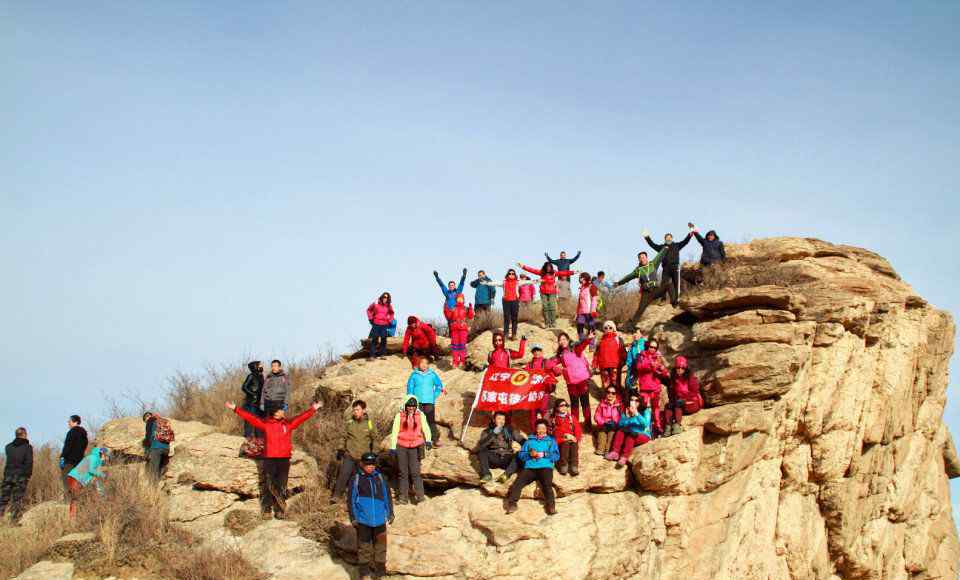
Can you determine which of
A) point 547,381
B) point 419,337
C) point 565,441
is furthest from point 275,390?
point 565,441

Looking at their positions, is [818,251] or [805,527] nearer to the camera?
[805,527]

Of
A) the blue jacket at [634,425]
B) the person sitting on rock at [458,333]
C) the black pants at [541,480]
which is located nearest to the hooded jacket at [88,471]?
the person sitting on rock at [458,333]

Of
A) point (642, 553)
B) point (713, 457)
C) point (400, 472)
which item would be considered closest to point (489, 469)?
point (400, 472)

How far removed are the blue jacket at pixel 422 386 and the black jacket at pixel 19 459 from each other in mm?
7575

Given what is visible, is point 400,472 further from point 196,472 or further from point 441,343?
point 441,343

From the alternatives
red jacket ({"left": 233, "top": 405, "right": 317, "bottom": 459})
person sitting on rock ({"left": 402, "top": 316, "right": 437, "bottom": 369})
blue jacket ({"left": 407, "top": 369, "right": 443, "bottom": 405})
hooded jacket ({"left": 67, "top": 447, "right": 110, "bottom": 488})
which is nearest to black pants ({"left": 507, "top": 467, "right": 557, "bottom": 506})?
blue jacket ({"left": 407, "top": 369, "right": 443, "bottom": 405})

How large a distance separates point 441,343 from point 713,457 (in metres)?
8.28

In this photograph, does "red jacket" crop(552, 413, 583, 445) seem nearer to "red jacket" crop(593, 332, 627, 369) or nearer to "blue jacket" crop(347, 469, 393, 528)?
"red jacket" crop(593, 332, 627, 369)

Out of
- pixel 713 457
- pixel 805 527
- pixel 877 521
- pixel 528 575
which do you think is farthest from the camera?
pixel 877 521

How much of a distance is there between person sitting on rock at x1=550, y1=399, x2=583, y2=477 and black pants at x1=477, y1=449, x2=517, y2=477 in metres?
0.87

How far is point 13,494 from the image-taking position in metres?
16.0

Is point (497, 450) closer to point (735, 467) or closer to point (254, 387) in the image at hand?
point (735, 467)

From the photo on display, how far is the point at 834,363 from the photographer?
1712 centimetres

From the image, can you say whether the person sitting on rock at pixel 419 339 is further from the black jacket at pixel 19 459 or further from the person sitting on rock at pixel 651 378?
the black jacket at pixel 19 459
